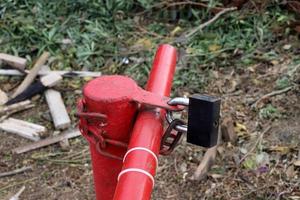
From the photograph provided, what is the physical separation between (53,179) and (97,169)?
1.84m

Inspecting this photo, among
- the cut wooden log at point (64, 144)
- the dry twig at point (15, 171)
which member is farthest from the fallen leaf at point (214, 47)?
the dry twig at point (15, 171)

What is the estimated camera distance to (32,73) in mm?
4754

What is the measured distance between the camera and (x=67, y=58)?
5.01m

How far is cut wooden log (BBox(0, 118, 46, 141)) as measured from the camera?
159 inches

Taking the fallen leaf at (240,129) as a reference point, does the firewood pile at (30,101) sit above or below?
below

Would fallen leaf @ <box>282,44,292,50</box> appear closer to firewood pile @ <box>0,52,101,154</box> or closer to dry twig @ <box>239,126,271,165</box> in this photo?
dry twig @ <box>239,126,271,165</box>

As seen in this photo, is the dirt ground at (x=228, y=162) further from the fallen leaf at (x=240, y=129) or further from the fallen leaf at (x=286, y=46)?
the fallen leaf at (x=286, y=46)

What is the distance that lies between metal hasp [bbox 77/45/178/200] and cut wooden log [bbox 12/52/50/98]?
2918 millimetres

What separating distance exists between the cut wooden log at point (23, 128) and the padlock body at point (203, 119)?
104 inches

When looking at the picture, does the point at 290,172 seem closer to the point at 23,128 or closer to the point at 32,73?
the point at 23,128

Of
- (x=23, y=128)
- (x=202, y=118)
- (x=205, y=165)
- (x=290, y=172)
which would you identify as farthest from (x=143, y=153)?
(x=23, y=128)

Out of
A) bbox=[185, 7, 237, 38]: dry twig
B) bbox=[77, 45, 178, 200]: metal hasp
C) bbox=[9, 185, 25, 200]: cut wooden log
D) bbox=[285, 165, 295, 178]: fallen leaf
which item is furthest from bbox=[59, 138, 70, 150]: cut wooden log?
bbox=[77, 45, 178, 200]: metal hasp

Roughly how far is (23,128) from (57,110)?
1.01 feet

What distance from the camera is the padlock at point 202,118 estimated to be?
153 cm
